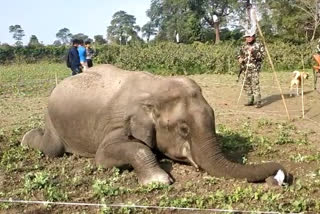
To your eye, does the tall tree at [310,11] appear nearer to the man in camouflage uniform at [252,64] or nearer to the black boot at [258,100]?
the man in camouflage uniform at [252,64]

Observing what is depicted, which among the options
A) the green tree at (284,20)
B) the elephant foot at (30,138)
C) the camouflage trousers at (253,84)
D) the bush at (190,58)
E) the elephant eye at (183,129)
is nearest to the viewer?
the elephant eye at (183,129)

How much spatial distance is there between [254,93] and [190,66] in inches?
710

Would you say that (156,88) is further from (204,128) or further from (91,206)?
(91,206)

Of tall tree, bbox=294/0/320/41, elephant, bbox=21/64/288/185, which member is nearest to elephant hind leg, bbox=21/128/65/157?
elephant, bbox=21/64/288/185

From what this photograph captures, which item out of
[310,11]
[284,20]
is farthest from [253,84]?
[284,20]

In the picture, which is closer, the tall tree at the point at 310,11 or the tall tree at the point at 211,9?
the tall tree at the point at 310,11

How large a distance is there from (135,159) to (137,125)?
0.56 meters

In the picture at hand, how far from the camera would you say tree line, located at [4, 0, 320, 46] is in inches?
1951

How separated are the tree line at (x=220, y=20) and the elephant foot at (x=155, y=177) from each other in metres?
27.2

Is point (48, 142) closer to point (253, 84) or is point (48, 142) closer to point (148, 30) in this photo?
point (253, 84)

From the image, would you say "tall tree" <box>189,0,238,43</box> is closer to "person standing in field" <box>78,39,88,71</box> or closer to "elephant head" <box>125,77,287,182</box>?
"person standing in field" <box>78,39,88,71</box>

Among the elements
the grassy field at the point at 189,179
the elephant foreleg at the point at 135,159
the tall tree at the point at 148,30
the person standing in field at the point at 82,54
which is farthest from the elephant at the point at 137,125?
the tall tree at the point at 148,30

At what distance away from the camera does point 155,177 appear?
21.4ft

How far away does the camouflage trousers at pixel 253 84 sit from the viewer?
13648 millimetres
